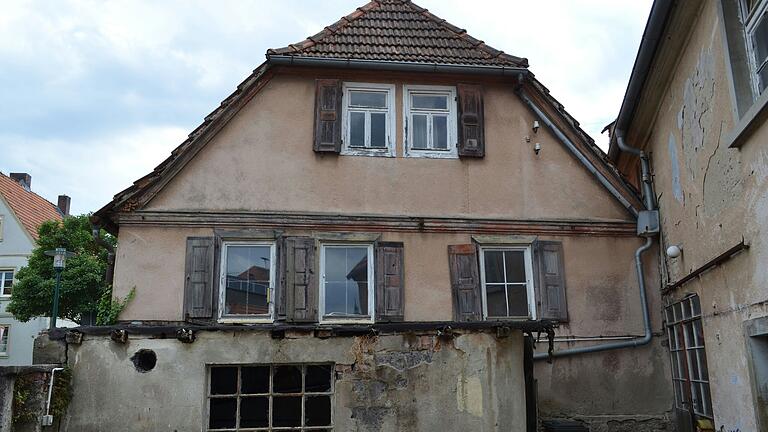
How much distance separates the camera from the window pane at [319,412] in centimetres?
859

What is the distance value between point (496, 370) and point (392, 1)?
7.78m

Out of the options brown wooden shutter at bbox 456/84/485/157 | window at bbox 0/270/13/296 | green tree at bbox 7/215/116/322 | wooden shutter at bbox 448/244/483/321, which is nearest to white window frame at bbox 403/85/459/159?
brown wooden shutter at bbox 456/84/485/157

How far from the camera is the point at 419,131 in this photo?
11.9 metres

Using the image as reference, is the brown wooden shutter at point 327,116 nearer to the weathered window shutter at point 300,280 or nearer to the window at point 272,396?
the weathered window shutter at point 300,280

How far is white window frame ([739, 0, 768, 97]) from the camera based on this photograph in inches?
275

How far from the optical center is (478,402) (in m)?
8.41

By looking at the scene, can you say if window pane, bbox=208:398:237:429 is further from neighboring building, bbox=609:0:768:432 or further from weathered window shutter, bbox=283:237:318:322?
neighboring building, bbox=609:0:768:432

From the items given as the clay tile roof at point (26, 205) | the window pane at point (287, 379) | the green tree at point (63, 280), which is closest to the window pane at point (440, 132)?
the window pane at point (287, 379)

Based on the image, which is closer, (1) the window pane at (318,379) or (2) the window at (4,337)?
(1) the window pane at (318,379)

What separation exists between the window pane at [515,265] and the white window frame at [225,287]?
390cm

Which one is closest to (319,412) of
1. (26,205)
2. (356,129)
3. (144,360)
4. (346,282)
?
(144,360)

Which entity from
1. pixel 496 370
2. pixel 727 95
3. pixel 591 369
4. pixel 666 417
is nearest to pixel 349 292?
pixel 496 370

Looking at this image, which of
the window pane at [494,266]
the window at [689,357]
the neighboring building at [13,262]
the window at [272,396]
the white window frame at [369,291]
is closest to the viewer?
the window at [272,396]

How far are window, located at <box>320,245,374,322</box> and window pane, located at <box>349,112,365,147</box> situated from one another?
1823 mm
